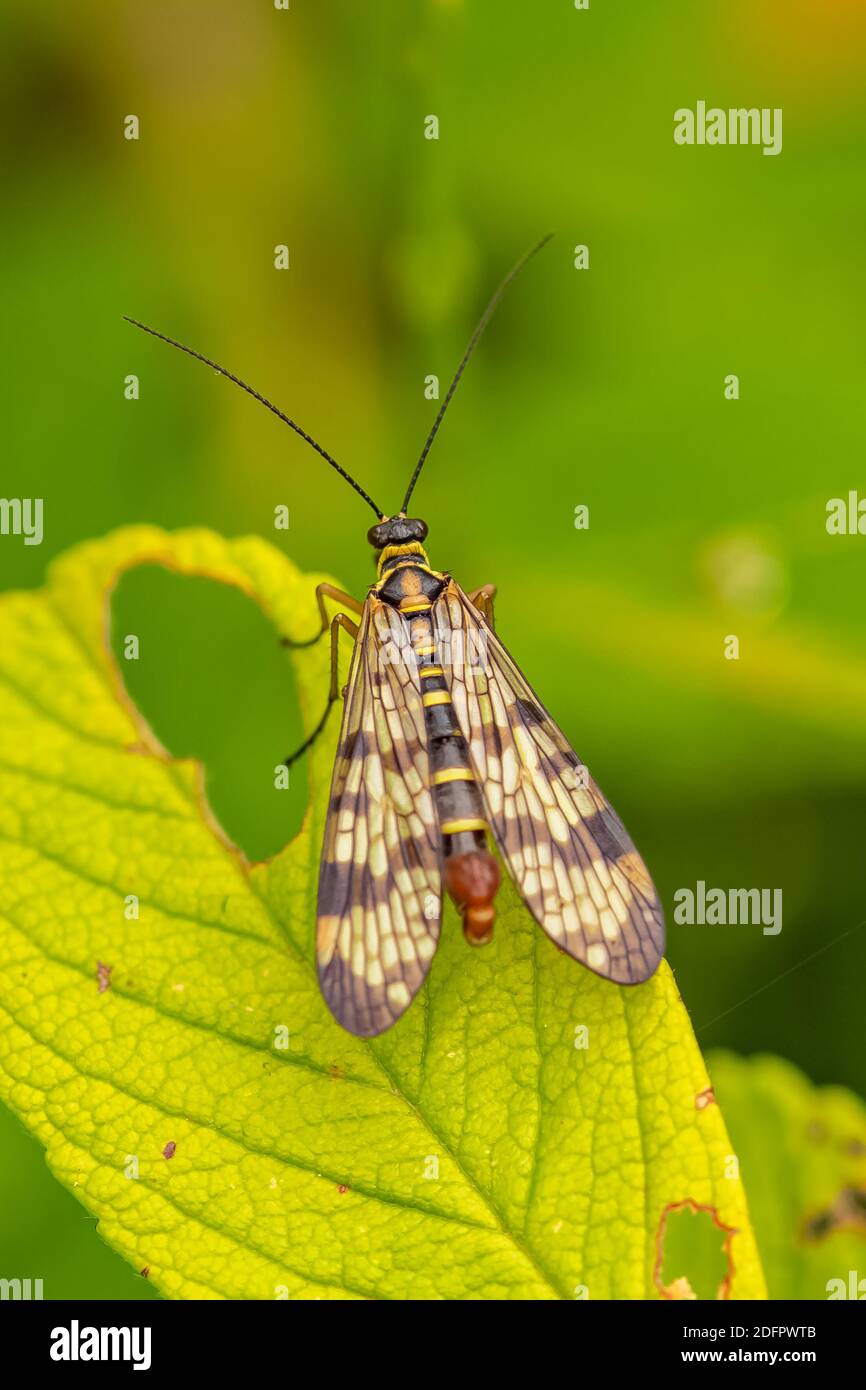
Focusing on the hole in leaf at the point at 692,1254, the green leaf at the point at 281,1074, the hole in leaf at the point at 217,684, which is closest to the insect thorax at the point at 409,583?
the green leaf at the point at 281,1074

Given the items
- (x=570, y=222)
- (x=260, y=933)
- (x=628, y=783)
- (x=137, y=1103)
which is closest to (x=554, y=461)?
(x=570, y=222)

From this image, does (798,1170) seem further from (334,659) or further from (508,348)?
(508,348)

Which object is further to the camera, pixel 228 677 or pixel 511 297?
pixel 511 297

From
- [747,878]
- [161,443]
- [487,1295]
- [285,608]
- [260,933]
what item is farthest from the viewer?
[161,443]

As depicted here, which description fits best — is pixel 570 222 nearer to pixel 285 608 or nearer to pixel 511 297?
pixel 511 297

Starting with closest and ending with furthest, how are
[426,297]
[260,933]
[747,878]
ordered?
1. [260,933]
2. [747,878]
3. [426,297]

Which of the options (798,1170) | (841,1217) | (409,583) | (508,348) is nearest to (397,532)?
(409,583)
